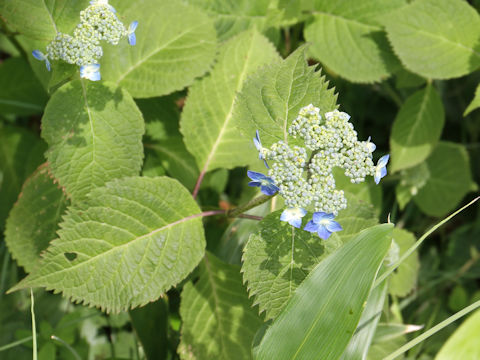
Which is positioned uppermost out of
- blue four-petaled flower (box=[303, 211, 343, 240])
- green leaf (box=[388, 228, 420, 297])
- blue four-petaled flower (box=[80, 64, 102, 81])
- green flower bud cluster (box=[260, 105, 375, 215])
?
blue four-petaled flower (box=[80, 64, 102, 81])

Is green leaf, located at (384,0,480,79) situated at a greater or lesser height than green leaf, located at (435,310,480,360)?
greater

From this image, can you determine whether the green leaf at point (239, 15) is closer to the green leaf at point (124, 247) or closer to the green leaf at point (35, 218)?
the green leaf at point (124, 247)

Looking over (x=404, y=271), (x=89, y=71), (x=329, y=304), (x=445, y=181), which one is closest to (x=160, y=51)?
(x=89, y=71)

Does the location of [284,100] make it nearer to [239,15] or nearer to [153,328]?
[239,15]

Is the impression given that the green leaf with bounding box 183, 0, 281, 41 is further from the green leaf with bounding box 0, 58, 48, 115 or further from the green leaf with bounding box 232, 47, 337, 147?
the green leaf with bounding box 0, 58, 48, 115

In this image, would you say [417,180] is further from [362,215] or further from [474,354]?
[474,354]

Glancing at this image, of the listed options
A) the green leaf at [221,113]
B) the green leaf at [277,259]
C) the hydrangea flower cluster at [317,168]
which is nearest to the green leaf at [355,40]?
the green leaf at [221,113]

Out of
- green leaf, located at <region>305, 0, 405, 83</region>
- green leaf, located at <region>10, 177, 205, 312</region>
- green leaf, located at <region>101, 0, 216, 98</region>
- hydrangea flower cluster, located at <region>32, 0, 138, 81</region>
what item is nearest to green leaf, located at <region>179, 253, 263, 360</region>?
green leaf, located at <region>10, 177, 205, 312</region>
